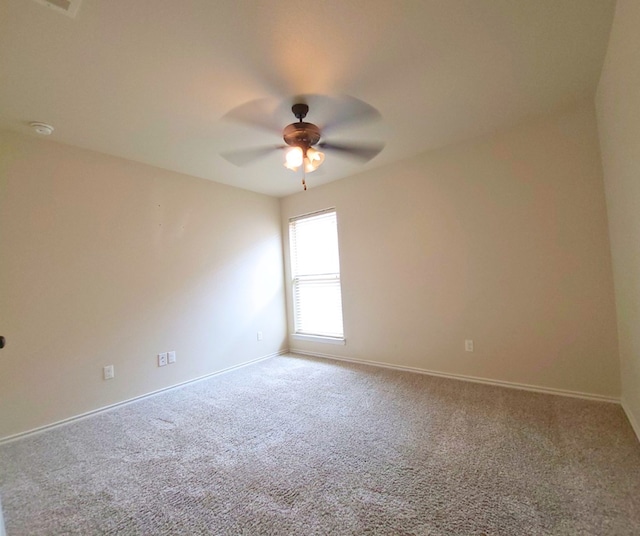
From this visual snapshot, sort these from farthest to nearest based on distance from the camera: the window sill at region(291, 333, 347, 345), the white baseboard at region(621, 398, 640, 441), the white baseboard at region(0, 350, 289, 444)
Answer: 1. the window sill at region(291, 333, 347, 345)
2. the white baseboard at region(0, 350, 289, 444)
3. the white baseboard at region(621, 398, 640, 441)

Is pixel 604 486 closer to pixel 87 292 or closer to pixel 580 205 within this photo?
pixel 580 205

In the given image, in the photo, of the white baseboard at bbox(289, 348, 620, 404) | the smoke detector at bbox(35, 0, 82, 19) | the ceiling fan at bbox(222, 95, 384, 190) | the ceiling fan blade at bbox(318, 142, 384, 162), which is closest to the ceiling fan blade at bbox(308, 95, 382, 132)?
the ceiling fan at bbox(222, 95, 384, 190)

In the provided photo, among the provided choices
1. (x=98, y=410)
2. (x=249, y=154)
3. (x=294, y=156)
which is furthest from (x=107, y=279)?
(x=294, y=156)

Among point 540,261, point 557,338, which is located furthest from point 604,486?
point 540,261

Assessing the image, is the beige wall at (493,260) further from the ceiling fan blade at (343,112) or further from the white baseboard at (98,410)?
the white baseboard at (98,410)

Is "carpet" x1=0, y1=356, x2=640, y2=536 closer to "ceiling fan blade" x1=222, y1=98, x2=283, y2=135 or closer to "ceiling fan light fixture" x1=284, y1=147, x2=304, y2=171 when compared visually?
"ceiling fan light fixture" x1=284, y1=147, x2=304, y2=171

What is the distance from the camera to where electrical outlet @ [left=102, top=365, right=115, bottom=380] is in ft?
8.79

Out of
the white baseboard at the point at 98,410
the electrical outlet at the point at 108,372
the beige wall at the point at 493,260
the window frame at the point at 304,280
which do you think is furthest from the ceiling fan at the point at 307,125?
the white baseboard at the point at 98,410

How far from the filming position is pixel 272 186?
13.0ft

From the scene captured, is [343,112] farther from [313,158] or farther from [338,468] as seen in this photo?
[338,468]

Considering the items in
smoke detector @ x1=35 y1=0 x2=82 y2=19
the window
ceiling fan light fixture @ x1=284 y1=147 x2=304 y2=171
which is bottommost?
the window

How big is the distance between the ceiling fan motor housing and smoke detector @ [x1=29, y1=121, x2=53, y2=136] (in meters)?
1.84

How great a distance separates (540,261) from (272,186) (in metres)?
3.10

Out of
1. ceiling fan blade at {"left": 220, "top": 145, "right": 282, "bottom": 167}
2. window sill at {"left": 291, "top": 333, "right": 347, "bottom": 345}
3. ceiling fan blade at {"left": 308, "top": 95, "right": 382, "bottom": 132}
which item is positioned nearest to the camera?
ceiling fan blade at {"left": 308, "top": 95, "right": 382, "bottom": 132}
